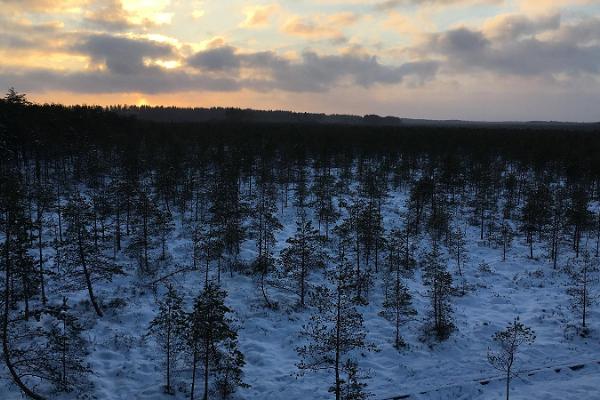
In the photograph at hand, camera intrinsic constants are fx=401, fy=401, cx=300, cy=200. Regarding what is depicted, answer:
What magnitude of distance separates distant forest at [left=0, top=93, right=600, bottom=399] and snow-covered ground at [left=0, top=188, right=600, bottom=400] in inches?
50.5

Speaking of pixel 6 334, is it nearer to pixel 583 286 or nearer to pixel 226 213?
pixel 226 213

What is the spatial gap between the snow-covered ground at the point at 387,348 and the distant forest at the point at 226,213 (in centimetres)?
128

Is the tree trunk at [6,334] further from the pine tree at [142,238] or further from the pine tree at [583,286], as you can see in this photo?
the pine tree at [583,286]

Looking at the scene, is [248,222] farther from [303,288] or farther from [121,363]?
[121,363]

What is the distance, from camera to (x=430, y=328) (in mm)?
34031

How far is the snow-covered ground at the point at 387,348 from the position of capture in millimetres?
Result: 26547

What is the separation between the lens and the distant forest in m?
25.8

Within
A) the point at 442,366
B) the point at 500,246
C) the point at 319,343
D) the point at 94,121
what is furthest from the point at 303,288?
the point at 94,121

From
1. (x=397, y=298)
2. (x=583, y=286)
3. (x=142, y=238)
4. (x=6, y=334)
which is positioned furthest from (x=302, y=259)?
(x=583, y=286)

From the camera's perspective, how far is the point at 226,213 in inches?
1730

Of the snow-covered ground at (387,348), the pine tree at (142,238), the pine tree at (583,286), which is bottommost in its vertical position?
the snow-covered ground at (387,348)

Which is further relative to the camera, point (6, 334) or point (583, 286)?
point (583, 286)

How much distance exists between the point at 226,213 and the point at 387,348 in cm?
2189

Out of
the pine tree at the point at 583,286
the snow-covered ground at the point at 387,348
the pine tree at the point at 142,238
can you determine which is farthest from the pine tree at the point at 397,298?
the pine tree at the point at 142,238
